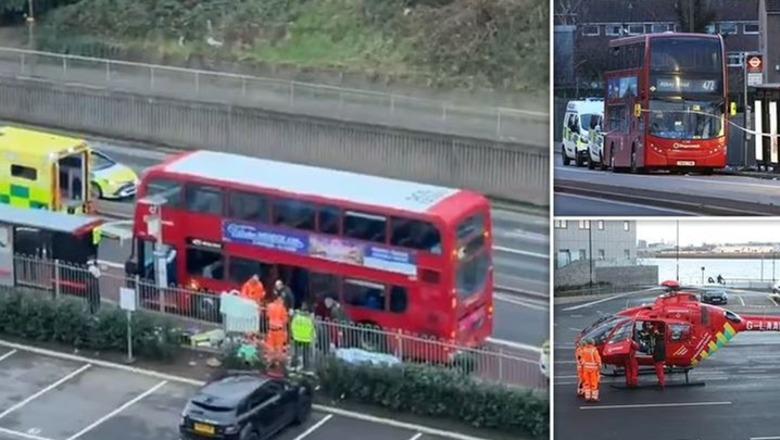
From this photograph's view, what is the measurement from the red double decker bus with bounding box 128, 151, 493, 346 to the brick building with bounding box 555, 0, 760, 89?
1040mm

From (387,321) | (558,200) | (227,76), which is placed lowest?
(387,321)

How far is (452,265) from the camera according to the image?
690cm

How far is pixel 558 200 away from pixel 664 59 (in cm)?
90

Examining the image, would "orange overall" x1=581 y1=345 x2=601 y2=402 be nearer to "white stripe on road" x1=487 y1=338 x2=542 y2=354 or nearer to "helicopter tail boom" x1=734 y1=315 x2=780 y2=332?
"white stripe on road" x1=487 y1=338 x2=542 y2=354

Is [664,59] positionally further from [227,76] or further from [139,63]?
[139,63]

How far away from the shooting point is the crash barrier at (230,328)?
23.2 feet

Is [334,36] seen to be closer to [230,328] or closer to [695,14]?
[230,328]

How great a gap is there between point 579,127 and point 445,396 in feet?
5.03

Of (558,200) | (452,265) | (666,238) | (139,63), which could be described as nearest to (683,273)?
(666,238)

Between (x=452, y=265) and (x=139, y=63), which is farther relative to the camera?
(x=139, y=63)

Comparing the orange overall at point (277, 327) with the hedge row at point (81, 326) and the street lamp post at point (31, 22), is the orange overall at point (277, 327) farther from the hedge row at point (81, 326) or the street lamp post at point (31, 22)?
the street lamp post at point (31, 22)

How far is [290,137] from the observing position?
289 inches

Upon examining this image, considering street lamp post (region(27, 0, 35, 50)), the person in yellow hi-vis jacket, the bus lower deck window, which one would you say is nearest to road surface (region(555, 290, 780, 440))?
the person in yellow hi-vis jacket

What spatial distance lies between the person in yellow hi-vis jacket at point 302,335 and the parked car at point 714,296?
2.05 metres
